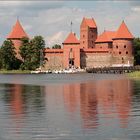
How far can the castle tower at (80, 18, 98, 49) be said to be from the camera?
407 ft

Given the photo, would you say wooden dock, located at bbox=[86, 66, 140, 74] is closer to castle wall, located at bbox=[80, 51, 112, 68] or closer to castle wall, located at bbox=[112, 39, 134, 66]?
castle wall, located at bbox=[80, 51, 112, 68]

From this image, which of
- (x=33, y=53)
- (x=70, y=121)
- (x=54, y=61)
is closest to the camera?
(x=70, y=121)

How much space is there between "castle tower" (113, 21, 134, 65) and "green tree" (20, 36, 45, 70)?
17.8 metres

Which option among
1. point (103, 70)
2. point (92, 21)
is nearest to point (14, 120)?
point (103, 70)

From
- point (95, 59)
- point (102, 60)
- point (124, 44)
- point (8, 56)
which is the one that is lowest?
point (102, 60)

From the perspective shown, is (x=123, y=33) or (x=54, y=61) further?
(x=123, y=33)

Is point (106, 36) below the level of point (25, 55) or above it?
above

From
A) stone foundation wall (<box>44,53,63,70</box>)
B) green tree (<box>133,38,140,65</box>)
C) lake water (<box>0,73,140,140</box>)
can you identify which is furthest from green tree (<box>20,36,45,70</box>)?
lake water (<box>0,73,140,140</box>)

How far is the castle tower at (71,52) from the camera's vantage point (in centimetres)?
11131

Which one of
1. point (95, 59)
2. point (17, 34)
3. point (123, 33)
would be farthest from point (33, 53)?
point (123, 33)

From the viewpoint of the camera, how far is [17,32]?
118m

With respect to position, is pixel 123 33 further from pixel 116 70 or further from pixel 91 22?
pixel 116 70

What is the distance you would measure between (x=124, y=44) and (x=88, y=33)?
12.9 metres

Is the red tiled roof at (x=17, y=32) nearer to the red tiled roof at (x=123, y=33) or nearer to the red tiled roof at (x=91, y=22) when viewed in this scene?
the red tiled roof at (x=91, y=22)
